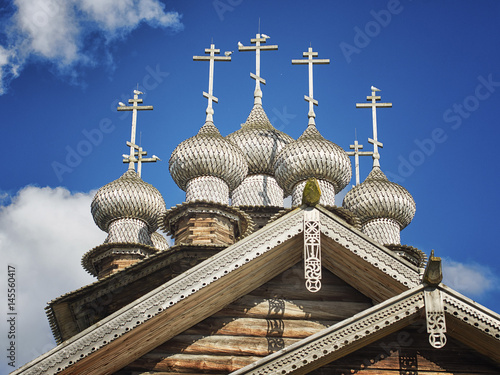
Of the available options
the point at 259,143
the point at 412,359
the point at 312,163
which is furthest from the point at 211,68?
the point at 412,359

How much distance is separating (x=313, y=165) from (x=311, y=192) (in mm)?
9357

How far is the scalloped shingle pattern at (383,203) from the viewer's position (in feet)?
64.6

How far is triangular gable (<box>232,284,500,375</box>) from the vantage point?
7695 mm

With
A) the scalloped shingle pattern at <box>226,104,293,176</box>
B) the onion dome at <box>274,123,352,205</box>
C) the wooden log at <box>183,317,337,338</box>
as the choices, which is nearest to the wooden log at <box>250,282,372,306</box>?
the wooden log at <box>183,317,337,338</box>

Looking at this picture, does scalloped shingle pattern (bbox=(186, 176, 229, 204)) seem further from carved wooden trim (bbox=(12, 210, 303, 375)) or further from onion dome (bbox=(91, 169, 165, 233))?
carved wooden trim (bbox=(12, 210, 303, 375))

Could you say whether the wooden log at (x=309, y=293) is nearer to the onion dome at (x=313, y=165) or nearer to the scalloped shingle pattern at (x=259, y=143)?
the onion dome at (x=313, y=165)

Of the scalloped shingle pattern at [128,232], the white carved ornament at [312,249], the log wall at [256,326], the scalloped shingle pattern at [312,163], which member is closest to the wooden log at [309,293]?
the log wall at [256,326]

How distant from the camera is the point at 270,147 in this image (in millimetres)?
20781

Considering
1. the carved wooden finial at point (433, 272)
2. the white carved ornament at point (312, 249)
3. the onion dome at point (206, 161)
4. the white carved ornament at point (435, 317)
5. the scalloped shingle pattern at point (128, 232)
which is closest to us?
the carved wooden finial at point (433, 272)

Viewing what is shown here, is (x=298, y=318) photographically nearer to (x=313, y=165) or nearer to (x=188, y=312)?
(x=188, y=312)

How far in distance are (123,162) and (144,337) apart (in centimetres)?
1354

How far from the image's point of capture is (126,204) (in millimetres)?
19516

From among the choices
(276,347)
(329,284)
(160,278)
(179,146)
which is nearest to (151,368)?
(276,347)

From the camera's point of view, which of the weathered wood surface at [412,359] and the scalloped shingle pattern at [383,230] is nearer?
the weathered wood surface at [412,359]
